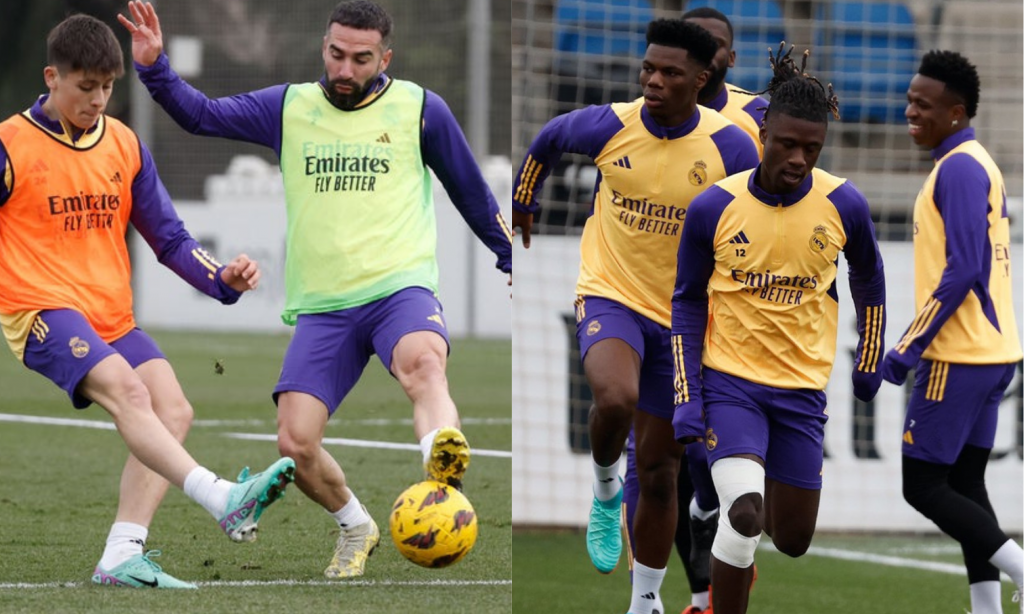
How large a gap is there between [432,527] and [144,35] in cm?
205

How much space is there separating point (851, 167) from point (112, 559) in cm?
792

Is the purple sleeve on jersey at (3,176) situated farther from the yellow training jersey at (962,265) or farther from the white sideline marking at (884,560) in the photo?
the white sideline marking at (884,560)

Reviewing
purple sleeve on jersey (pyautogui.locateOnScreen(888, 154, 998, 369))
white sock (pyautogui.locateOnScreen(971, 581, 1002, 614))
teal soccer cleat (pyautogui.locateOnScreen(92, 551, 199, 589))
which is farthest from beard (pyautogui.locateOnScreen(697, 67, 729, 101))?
teal soccer cleat (pyautogui.locateOnScreen(92, 551, 199, 589))

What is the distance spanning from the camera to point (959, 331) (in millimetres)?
6625

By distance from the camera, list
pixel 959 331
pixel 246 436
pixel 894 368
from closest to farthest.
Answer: pixel 894 368 → pixel 959 331 → pixel 246 436

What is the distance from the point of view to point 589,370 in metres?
6.16

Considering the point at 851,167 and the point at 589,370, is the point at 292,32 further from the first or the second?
the point at 589,370

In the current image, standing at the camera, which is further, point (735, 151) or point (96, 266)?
point (735, 151)

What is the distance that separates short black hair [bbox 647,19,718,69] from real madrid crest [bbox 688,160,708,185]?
367mm

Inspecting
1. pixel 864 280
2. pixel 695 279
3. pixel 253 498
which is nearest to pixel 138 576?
pixel 253 498

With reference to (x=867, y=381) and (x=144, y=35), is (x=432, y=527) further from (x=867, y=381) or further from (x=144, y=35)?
(x=144, y=35)

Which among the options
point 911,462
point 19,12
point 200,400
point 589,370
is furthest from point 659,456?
point 19,12

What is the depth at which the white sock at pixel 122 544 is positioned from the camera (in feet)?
18.9

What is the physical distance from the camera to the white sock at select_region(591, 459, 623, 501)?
6570mm
